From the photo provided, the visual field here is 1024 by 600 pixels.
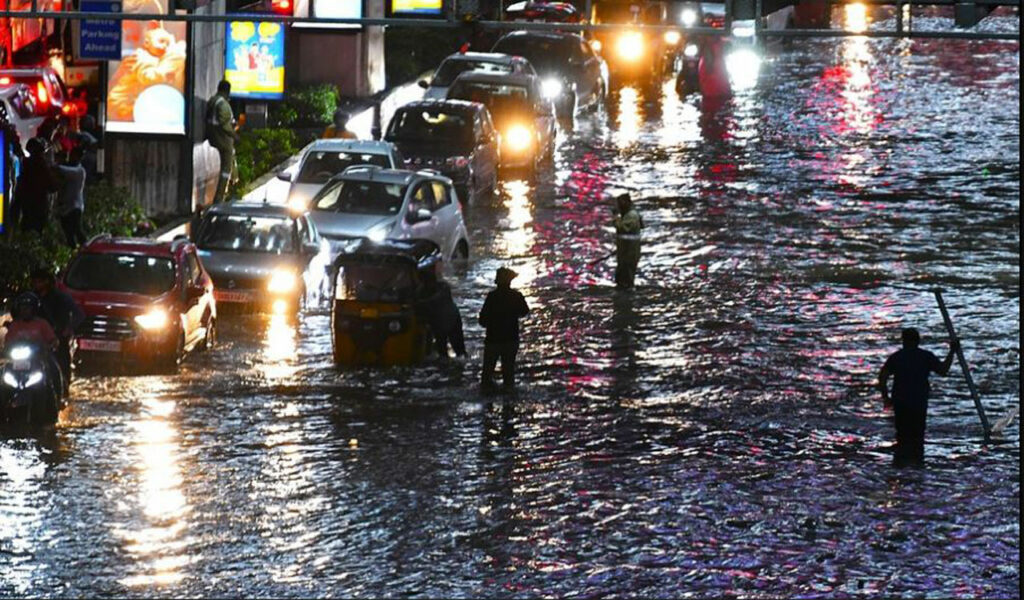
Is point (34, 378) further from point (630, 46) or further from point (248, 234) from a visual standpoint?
point (630, 46)

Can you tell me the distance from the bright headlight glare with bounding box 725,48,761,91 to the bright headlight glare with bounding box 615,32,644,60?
212 cm

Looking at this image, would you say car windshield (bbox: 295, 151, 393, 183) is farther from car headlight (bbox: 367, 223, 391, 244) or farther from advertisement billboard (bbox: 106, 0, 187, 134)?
car headlight (bbox: 367, 223, 391, 244)

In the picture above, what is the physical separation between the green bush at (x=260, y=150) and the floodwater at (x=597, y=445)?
354 cm

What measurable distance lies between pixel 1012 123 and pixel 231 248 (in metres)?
25.4

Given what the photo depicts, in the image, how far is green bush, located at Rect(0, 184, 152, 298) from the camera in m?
27.9

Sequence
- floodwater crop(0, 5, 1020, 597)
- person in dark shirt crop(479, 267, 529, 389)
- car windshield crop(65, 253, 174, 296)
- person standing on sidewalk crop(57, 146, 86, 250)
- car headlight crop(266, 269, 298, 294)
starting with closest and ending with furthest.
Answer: floodwater crop(0, 5, 1020, 597), person in dark shirt crop(479, 267, 529, 389), car windshield crop(65, 253, 174, 296), car headlight crop(266, 269, 298, 294), person standing on sidewalk crop(57, 146, 86, 250)

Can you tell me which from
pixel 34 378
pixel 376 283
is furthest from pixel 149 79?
pixel 34 378

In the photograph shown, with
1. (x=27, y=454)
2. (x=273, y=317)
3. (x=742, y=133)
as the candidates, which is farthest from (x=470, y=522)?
(x=742, y=133)

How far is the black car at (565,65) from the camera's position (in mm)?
51594

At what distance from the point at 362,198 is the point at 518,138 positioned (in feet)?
32.8

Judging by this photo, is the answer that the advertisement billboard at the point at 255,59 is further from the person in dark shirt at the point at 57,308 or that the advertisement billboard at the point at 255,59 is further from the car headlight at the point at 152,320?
the person in dark shirt at the point at 57,308

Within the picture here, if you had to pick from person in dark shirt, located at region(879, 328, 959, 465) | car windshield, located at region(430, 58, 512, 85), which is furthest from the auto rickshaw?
car windshield, located at region(430, 58, 512, 85)

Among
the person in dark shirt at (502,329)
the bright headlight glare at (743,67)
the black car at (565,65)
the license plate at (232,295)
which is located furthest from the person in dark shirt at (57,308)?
the bright headlight glare at (743,67)

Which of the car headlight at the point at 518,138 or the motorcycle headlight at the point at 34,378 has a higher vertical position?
the car headlight at the point at 518,138
